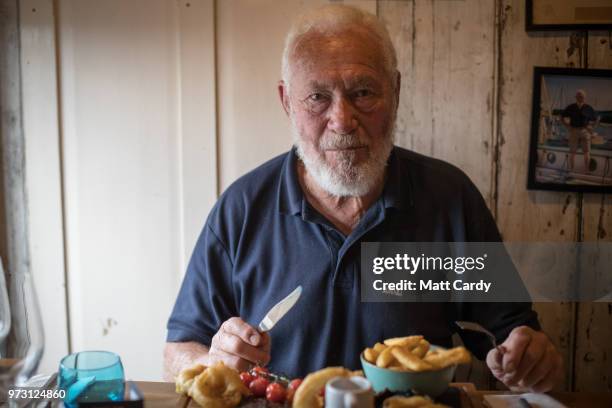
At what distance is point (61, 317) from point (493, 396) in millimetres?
1494

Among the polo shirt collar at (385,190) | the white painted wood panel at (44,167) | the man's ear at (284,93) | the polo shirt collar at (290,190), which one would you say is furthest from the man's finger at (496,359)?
the white painted wood panel at (44,167)

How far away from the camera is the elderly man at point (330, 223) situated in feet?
4.74

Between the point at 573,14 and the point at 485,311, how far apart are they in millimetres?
967

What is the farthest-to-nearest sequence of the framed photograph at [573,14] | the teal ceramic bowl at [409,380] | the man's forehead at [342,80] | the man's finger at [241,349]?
the framed photograph at [573,14] → the man's forehead at [342,80] → the man's finger at [241,349] → the teal ceramic bowl at [409,380]

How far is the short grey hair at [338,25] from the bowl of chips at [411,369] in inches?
31.7

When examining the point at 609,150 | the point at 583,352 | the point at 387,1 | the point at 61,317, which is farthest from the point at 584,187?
the point at 61,317

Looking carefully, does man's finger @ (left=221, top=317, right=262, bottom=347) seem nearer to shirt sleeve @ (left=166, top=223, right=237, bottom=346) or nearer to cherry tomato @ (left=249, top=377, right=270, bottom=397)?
cherry tomato @ (left=249, top=377, right=270, bottom=397)

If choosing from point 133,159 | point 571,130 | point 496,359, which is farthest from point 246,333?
point 571,130

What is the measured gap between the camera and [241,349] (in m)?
1.21

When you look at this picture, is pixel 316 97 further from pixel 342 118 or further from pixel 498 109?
pixel 498 109

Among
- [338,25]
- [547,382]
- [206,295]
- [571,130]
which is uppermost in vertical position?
[338,25]

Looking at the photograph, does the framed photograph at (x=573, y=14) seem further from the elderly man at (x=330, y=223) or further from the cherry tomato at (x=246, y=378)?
the cherry tomato at (x=246, y=378)

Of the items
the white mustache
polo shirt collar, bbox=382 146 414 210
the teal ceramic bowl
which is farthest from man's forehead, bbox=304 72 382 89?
the teal ceramic bowl

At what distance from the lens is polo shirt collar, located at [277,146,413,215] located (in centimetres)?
152
